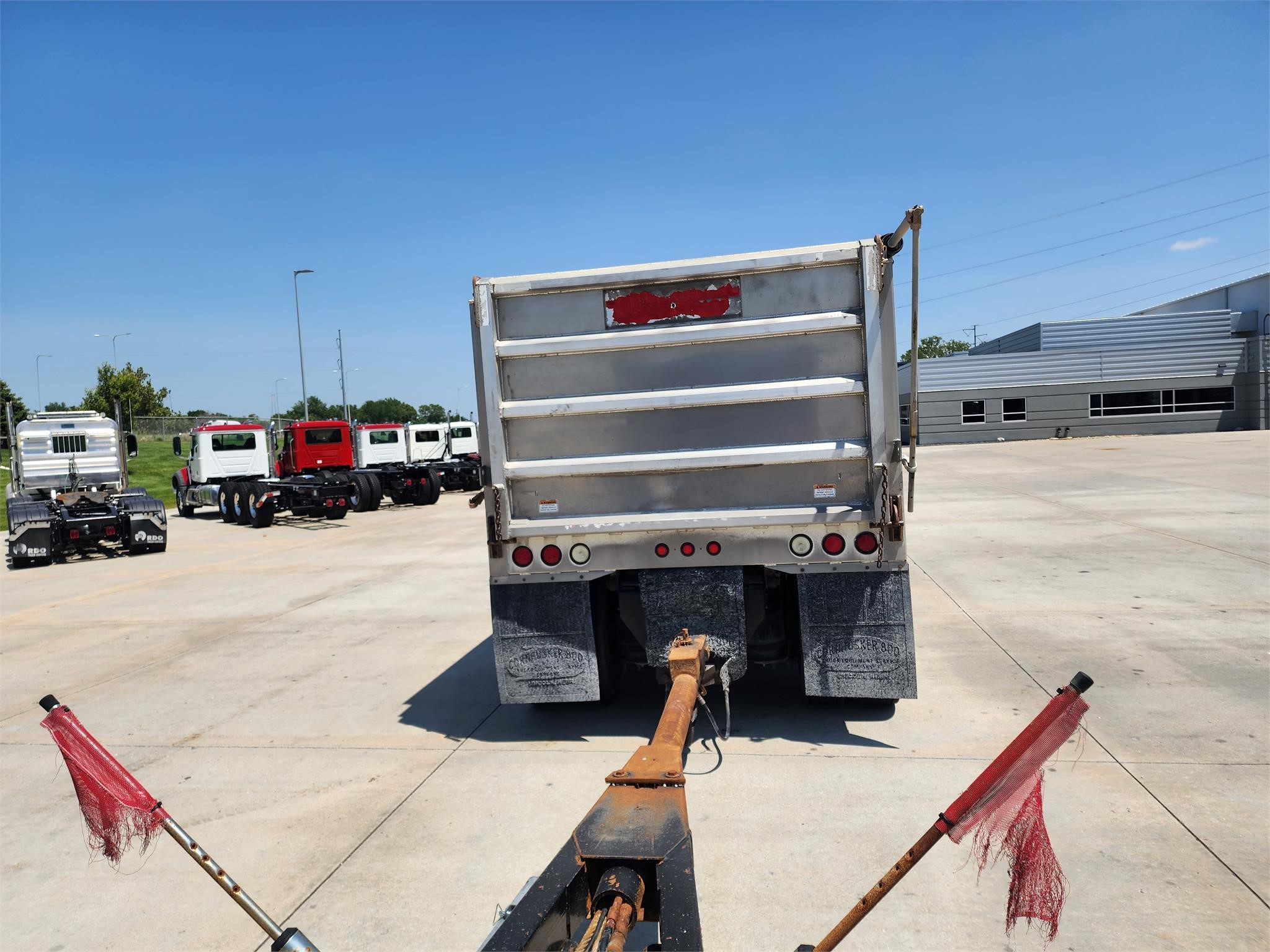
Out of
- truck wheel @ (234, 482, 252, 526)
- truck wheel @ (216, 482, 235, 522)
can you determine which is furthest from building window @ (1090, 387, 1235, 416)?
truck wheel @ (216, 482, 235, 522)

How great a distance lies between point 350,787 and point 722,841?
226 centimetres

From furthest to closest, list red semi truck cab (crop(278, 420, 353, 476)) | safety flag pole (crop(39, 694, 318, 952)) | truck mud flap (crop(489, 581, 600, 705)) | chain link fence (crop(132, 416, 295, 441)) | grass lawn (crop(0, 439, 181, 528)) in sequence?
chain link fence (crop(132, 416, 295, 441)) → grass lawn (crop(0, 439, 181, 528)) → red semi truck cab (crop(278, 420, 353, 476)) → truck mud flap (crop(489, 581, 600, 705)) → safety flag pole (crop(39, 694, 318, 952))

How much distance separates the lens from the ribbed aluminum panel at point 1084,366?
41.8 metres

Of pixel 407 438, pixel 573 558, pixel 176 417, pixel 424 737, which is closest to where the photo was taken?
pixel 573 558

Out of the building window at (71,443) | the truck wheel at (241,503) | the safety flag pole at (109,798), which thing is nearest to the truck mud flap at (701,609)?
the safety flag pole at (109,798)

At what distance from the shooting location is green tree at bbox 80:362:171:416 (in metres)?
54.0

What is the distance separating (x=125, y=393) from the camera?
54562mm

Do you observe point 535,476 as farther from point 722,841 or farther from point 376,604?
point 376,604

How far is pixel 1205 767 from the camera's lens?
4770mm

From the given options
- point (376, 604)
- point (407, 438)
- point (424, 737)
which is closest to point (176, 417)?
point (407, 438)

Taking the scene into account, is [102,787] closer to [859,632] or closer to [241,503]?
[859,632]

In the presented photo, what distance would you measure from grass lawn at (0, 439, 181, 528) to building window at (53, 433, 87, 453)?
957cm

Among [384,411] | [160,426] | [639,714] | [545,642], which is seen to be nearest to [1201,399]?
[639,714]

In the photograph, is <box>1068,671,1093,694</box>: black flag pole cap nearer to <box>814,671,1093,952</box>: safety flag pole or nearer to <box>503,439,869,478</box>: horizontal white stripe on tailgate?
<box>814,671,1093,952</box>: safety flag pole
